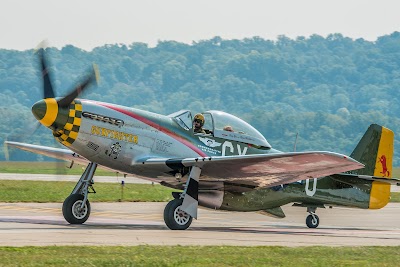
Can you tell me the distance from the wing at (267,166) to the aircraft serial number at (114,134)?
556 mm

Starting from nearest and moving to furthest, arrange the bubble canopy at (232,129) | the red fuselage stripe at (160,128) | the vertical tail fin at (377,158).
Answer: the red fuselage stripe at (160,128) < the bubble canopy at (232,129) < the vertical tail fin at (377,158)

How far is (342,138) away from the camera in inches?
5659

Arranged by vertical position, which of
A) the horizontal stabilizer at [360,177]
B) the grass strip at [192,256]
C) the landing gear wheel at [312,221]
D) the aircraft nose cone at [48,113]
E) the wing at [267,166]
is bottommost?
the grass strip at [192,256]

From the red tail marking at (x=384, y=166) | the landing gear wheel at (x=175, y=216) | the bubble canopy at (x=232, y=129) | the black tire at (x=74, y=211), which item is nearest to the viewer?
the landing gear wheel at (x=175, y=216)

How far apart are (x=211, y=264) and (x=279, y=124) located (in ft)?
403

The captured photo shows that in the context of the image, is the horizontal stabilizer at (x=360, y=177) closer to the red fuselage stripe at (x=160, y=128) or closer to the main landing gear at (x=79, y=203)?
the red fuselage stripe at (x=160, y=128)

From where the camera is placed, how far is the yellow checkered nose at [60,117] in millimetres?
19922

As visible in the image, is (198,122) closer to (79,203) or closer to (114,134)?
(114,134)

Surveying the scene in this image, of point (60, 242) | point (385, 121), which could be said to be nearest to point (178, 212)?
point (60, 242)

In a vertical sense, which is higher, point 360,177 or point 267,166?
point 360,177

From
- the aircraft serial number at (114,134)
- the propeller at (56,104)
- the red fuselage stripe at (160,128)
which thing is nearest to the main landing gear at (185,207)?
the red fuselage stripe at (160,128)

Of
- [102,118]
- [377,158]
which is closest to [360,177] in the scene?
[377,158]

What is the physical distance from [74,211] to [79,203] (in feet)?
0.73

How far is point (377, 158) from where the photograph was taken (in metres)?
24.7
